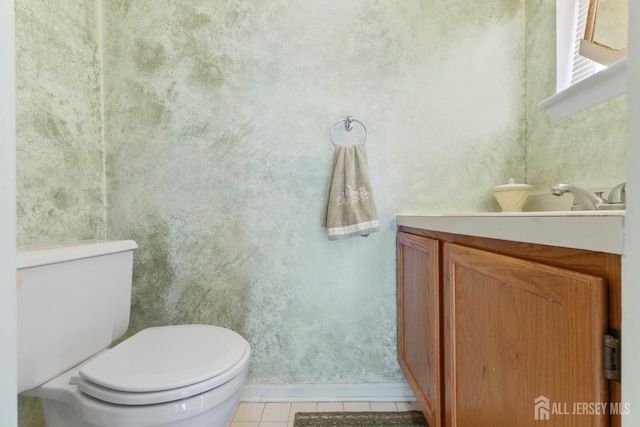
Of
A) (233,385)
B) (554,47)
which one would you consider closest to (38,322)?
(233,385)

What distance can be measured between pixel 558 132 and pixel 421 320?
98cm

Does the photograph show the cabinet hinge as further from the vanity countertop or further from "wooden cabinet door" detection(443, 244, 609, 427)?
the vanity countertop

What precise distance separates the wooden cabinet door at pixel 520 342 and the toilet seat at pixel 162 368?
62cm

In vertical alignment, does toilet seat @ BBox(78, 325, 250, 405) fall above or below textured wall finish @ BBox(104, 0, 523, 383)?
below

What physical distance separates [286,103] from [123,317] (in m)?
1.14

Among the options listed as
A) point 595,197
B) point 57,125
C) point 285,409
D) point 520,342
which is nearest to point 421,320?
point 520,342

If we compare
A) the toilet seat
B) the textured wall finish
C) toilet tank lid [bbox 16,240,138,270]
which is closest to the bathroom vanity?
the textured wall finish

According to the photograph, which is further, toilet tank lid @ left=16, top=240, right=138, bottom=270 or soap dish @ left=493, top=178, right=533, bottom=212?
soap dish @ left=493, top=178, right=533, bottom=212

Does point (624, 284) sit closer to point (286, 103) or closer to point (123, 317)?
point (286, 103)

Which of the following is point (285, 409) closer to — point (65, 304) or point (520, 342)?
point (65, 304)

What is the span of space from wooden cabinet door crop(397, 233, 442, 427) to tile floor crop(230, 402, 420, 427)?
8.7 inches

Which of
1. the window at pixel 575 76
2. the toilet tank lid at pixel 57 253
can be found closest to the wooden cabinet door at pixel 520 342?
the window at pixel 575 76

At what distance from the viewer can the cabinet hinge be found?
34 centimetres

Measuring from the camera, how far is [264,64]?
4.41 ft
